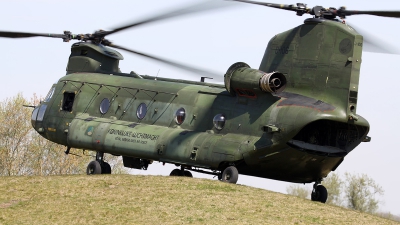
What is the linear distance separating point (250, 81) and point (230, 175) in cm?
283

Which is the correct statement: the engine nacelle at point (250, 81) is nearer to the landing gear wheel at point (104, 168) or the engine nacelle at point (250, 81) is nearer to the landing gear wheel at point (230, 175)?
the landing gear wheel at point (230, 175)

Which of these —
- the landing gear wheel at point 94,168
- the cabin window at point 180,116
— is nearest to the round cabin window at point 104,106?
the landing gear wheel at point 94,168

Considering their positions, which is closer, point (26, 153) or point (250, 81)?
point (250, 81)

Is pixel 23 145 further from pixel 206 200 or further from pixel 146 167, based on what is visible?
pixel 206 200

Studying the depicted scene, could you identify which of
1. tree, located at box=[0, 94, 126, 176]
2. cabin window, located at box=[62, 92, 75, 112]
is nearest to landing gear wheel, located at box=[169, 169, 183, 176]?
cabin window, located at box=[62, 92, 75, 112]

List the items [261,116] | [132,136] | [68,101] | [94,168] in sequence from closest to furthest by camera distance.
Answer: [261,116], [132,136], [94,168], [68,101]

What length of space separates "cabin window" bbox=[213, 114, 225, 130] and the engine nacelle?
2.73 ft

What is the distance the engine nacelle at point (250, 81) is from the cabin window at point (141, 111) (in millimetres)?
4031

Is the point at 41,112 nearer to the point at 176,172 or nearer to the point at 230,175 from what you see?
the point at 176,172

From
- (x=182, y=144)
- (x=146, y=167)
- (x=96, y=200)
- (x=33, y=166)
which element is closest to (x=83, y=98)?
(x=146, y=167)

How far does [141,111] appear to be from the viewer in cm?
2605

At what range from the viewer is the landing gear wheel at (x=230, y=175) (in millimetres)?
22141

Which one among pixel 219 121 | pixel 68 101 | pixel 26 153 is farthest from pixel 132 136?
pixel 26 153

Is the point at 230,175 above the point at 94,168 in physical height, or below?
above
